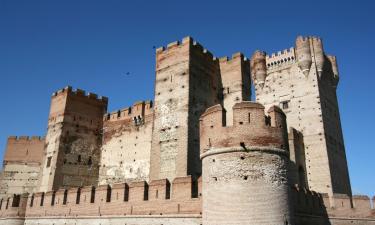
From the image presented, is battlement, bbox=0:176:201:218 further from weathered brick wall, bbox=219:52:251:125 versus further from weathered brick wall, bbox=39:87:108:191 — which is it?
weathered brick wall, bbox=219:52:251:125

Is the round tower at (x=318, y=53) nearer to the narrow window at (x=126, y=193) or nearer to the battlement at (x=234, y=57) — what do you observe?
the battlement at (x=234, y=57)

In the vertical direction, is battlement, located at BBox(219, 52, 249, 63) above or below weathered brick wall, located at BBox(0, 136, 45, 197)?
above

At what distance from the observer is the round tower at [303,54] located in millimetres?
23578

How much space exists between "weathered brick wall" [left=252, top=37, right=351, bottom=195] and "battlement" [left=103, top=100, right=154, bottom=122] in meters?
8.52

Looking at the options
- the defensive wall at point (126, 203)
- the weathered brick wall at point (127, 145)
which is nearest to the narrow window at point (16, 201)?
the defensive wall at point (126, 203)

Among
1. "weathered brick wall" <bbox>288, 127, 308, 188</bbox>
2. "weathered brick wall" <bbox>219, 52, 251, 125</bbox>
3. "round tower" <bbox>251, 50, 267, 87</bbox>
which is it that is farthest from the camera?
"round tower" <bbox>251, 50, 267, 87</bbox>

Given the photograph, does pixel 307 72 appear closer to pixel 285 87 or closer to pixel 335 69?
pixel 285 87

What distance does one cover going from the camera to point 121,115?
23266mm

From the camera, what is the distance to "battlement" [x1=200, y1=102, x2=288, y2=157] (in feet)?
31.8

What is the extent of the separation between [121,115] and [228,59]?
8047mm

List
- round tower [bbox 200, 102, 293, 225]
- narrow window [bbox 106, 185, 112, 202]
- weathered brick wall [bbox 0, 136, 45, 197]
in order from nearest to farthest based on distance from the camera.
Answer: round tower [bbox 200, 102, 293, 225], narrow window [bbox 106, 185, 112, 202], weathered brick wall [bbox 0, 136, 45, 197]

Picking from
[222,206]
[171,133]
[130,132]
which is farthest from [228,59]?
[222,206]

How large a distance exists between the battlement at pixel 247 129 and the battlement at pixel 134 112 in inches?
440

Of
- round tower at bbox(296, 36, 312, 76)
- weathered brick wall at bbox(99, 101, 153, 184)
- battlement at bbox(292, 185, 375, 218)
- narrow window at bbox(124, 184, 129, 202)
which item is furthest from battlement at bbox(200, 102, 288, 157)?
round tower at bbox(296, 36, 312, 76)
